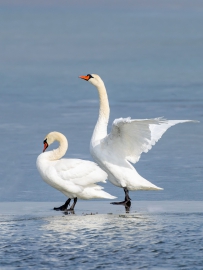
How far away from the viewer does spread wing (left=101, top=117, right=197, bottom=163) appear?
11.1 m

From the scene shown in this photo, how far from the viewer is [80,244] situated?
809cm

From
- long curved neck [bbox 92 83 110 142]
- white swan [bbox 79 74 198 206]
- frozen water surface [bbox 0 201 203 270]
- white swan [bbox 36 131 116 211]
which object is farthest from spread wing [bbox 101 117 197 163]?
frozen water surface [bbox 0 201 203 270]

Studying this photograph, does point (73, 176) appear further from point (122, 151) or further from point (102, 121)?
point (102, 121)

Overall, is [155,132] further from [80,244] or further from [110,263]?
[110,263]

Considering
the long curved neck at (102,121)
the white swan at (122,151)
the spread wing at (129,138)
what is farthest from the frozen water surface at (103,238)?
the long curved neck at (102,121)

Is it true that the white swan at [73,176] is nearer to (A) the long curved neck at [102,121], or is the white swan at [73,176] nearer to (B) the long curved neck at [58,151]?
(B) the long curved neck at [58,151]

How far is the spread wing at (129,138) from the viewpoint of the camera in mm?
11125

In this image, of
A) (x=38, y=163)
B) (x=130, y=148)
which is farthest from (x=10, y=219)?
(x=130, y=148)

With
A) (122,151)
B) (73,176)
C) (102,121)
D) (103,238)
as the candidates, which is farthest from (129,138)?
(103,238)

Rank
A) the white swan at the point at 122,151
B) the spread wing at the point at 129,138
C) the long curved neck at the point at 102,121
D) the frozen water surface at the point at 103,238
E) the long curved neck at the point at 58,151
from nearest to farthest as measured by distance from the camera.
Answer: the frozen water surface at the point at 103,238 < the spread wing at the point at 129,138 < the white swan at the point at 122,151 < the long curved neck at the point at 58,151 < the long curved neck at the point at 102,121

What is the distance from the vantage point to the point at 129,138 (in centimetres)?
1168

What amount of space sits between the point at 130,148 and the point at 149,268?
5.07 metres

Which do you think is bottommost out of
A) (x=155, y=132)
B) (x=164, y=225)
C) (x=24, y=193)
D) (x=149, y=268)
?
(x=149, y=268)

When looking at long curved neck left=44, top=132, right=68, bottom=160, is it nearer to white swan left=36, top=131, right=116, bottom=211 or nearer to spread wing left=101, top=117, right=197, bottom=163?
white swan left=36, top=131, right=116, bottom=211
